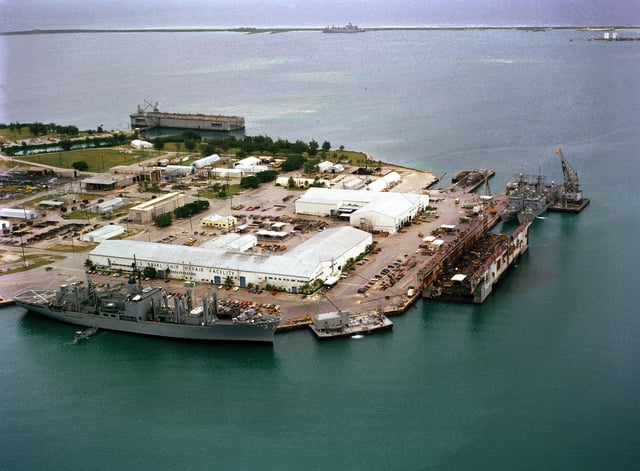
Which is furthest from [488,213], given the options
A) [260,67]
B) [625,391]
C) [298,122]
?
[260,67]

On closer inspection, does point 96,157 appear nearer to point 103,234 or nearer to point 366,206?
point 103,234

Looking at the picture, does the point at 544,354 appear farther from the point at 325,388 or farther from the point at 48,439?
the point at 48,439

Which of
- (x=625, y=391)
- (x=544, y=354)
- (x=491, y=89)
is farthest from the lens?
(x=491, y=89)

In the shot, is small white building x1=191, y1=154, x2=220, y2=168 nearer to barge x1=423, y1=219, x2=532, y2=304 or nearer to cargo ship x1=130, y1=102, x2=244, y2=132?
cargo ship x1=130, y1=102, x2=244, y2=132

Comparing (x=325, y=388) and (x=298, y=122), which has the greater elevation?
(x=298, y=122)

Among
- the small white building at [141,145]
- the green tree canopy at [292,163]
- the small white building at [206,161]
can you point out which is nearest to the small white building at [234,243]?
the green tree canopy at [292,163]

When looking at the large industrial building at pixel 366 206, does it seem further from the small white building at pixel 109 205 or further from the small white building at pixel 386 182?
the small white building at pixel 109 205

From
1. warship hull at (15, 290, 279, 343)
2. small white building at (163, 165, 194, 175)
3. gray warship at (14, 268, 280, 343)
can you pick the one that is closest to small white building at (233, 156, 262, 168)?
small white building at (163, 165, 194, 175)

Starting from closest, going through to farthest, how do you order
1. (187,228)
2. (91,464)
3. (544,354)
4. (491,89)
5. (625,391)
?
(91,464)
(625,391)
(544,354)
(187,228)
(491,89)
